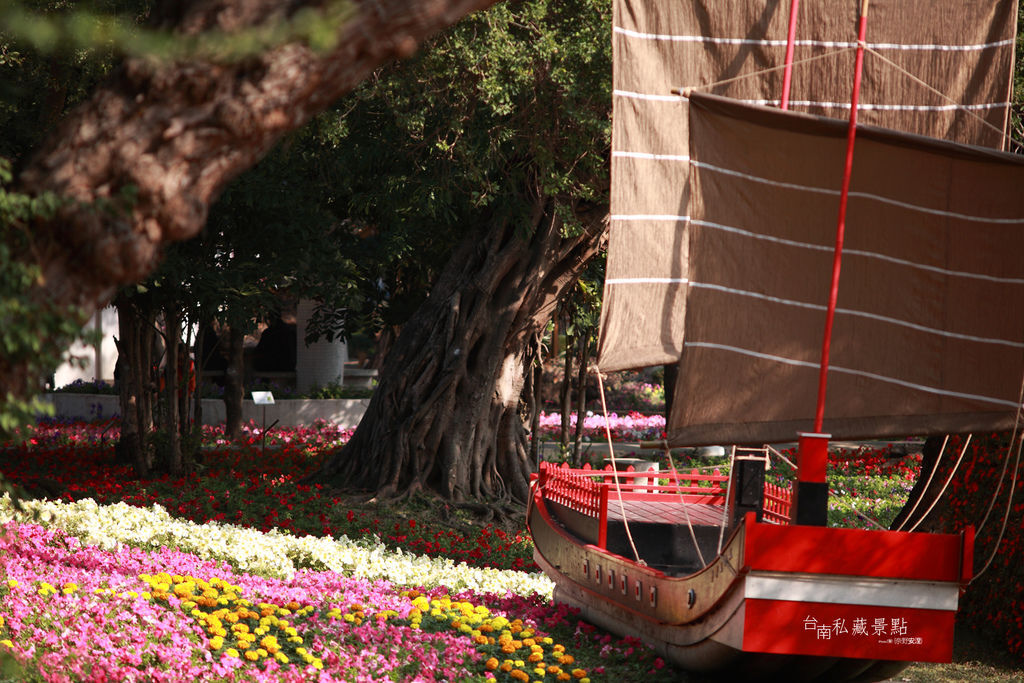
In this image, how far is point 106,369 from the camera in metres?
32.6

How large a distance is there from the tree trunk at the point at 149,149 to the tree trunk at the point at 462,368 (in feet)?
35.3

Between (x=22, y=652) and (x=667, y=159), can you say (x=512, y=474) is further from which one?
(x=22, y=652)

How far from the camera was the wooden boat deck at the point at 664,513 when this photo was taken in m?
8.99

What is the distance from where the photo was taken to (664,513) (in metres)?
9.45

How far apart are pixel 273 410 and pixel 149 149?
65.1ft

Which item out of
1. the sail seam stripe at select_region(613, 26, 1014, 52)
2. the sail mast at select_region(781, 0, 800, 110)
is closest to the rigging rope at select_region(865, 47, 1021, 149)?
the sail seam stripe at select_region(613, 26, 1014, 52)

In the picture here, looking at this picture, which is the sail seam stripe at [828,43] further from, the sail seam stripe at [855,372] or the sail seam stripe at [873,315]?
the sail seam stripe at [855,372]

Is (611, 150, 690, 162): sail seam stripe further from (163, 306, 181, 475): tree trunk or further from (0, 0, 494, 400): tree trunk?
(163, 306, 181, 475): tree trunk

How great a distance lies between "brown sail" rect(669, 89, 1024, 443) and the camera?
7.30 m

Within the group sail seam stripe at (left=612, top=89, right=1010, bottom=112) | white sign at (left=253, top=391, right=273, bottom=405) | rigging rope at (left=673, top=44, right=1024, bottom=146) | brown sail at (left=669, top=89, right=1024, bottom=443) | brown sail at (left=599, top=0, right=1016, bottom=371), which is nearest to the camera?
brown sail at (left=669, top=89, right=1024, bottom=443)

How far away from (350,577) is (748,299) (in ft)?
13.4

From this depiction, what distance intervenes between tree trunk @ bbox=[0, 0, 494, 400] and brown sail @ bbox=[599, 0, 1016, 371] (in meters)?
5.55

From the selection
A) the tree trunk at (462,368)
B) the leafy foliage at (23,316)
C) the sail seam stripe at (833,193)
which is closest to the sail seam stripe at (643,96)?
the sail seam stripe at (833,193)

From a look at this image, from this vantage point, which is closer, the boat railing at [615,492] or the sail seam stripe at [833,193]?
the sail seam stripe at [833,193]
